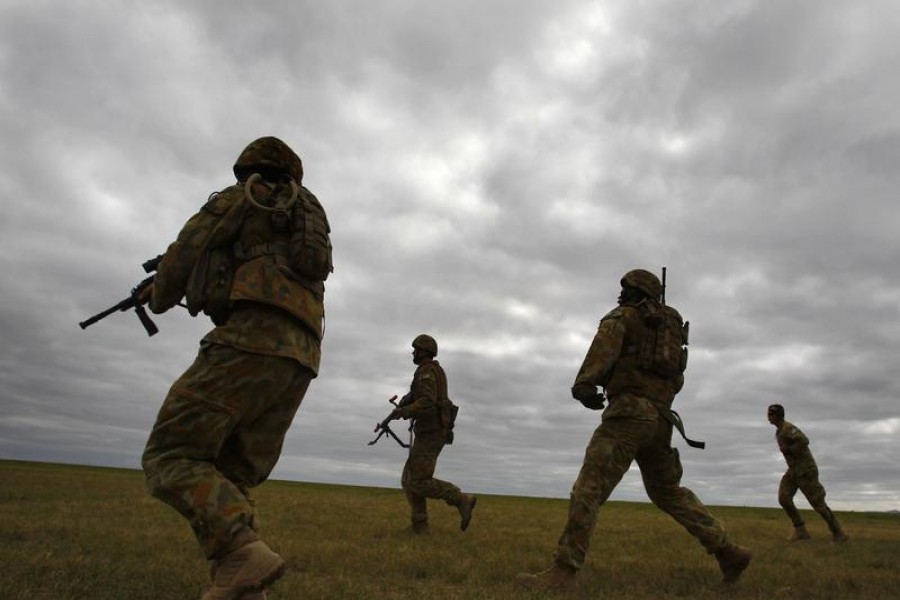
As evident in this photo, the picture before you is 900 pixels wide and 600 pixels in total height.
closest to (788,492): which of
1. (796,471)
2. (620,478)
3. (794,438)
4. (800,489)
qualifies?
(800,489)

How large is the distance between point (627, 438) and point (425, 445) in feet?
14.5

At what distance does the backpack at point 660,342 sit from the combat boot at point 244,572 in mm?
4421

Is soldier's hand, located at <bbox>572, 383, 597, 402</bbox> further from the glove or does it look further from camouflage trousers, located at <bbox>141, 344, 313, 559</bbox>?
camouflage trousers, located at <bbox>141, 344, 313, 559</bbox>

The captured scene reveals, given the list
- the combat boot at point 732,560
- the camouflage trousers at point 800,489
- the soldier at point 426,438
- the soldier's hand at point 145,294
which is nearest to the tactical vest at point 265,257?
the soldier's hand at point 145,294

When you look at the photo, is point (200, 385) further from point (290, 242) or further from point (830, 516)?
point (830, 516)

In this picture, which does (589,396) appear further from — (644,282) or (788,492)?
(788,492)

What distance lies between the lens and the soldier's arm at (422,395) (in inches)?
393

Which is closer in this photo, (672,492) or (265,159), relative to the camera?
(265,159)

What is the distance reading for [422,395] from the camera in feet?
33.2

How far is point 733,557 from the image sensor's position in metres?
6.66

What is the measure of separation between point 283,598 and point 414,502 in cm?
526

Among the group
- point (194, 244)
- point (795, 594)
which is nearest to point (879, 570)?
point (795, 594)

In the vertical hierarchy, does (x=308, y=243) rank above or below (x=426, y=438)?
above

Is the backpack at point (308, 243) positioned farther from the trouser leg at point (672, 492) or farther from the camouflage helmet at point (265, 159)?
the trouser leg at point (672, 492)
